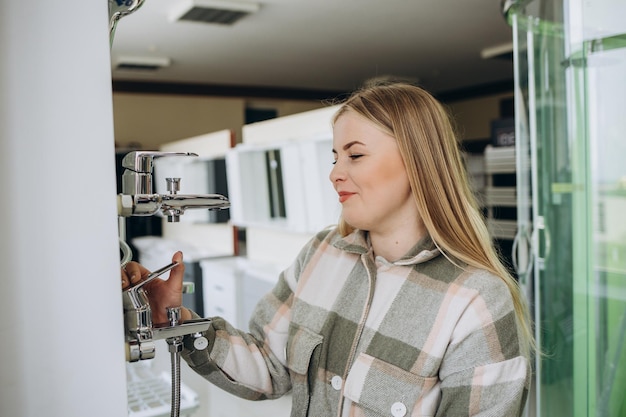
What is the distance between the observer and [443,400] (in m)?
1.04

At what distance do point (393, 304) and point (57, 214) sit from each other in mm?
669

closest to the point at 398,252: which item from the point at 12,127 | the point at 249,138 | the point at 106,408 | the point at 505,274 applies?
the point at 505,274

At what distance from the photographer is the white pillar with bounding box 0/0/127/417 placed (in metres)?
0.65

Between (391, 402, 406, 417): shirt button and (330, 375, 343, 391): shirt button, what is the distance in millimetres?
115

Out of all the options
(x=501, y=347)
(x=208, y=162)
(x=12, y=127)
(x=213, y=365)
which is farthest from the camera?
(x=208, y=162)

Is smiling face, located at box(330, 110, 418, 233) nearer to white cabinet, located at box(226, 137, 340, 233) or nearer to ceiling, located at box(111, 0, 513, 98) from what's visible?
white cabinet, located at box(226, 137, 340, 233)

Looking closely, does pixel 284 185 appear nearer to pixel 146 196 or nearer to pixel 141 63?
pixel 141 63

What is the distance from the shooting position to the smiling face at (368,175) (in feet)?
3.72

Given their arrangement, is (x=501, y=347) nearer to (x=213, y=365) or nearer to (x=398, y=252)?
(x=398, y=252)

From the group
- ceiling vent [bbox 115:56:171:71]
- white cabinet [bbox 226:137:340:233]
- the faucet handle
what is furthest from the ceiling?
the faucet handle

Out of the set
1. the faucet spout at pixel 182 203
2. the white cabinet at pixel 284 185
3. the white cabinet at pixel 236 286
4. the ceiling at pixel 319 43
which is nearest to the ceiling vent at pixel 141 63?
the ceiling at pixel 319 43

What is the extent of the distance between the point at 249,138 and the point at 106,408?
165 inches

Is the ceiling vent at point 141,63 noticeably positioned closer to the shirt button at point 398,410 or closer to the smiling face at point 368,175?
the smiling face at point 368,175

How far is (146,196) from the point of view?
79 cm
